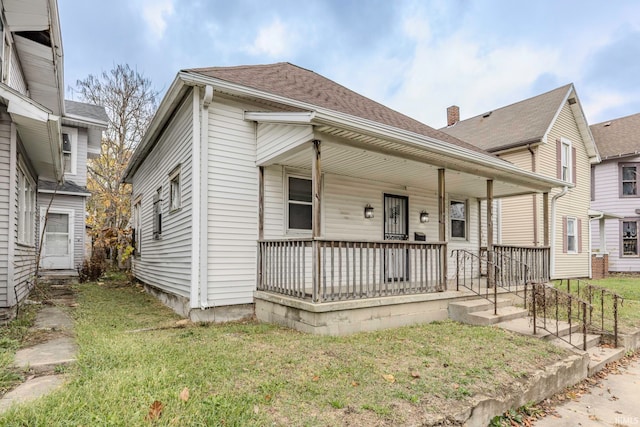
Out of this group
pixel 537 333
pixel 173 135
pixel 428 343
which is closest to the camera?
pixel 428 343

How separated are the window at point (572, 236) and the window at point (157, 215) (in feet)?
47.8

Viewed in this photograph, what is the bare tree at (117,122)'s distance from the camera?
17078 mm

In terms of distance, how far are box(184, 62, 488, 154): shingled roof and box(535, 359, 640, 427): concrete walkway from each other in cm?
582

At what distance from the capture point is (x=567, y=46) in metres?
17.4

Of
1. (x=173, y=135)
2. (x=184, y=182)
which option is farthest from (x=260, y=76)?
(x=184, y=182)

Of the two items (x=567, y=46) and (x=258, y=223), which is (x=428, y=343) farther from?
(x=567, y=46)

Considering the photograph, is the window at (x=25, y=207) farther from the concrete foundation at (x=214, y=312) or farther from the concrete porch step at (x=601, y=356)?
the concrete porch step at (x=601, y=356)

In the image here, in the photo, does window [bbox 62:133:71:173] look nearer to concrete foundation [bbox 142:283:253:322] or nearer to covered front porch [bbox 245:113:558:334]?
concrete foundation [bbox 142:283:253:322]

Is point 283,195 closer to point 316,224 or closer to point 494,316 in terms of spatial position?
point 316,224

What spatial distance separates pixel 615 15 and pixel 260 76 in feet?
44.4

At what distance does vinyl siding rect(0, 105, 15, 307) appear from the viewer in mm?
5066

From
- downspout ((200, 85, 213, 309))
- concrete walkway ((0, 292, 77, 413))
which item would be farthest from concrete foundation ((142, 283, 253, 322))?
concrete walkway ((0, 292, 77, 413))

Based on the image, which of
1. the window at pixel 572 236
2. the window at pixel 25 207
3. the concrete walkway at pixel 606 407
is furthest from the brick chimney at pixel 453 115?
the window at pixel 25 207

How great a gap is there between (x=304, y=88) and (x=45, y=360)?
273 inches
